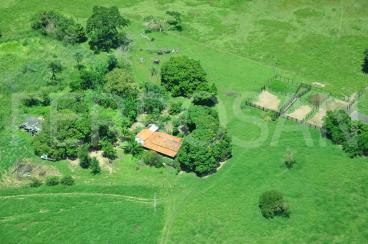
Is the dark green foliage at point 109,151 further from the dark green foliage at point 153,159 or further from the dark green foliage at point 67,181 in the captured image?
the dark green foliage at point 67,181

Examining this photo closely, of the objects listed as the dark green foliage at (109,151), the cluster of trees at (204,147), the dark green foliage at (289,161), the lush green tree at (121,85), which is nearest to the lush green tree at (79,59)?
the lush green tree at (121,85)

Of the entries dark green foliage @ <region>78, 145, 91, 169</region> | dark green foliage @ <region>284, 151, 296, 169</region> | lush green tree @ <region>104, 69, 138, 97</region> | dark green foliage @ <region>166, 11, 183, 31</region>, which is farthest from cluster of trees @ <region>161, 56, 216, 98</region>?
dark green foliage @ <region>166, 11, 183, 31</region>

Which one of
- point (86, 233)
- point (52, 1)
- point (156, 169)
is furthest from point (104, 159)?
point (52, 1)

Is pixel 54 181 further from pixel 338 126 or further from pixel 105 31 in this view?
pixel 338 126

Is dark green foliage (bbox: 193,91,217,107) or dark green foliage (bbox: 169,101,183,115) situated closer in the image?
dark green foliage (bbox: 169,101,183,115)

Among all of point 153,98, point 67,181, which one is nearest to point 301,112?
point 153,98

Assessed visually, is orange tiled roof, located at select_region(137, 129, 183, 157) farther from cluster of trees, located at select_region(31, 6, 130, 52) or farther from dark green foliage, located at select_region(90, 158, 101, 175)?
cluster of trees, located at select_region(31, 6, 130, 52)

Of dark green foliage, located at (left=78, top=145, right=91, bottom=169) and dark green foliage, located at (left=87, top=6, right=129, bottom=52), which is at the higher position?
dark green foliage, located at (left=87, top=6, right=129, bottom=52)

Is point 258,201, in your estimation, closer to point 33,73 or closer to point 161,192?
point 161,192
